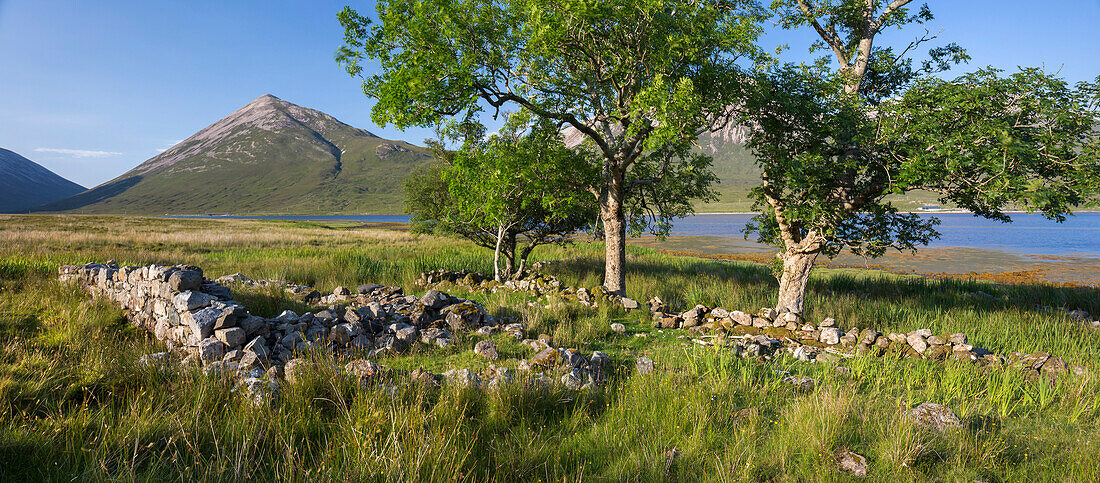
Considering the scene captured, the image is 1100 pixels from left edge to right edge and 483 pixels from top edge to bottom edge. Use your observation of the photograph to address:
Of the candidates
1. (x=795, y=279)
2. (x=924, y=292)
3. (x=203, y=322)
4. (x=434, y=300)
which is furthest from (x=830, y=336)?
(x=203, y=322)

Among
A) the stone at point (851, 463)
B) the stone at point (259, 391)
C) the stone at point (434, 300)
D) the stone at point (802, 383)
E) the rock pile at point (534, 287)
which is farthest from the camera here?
the rock pile at point (534, 287)

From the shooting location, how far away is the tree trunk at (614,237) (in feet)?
44.0

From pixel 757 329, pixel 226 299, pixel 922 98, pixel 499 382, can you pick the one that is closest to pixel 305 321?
pixel 226 299

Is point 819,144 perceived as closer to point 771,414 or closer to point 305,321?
point 771,414

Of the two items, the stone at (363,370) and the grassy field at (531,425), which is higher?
the stone at (363,370)

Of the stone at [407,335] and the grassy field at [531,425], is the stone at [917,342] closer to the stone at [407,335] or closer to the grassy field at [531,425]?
the grassy field at [531,425]

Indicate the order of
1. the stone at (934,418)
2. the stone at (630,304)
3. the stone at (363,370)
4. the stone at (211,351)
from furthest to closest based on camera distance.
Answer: the stone at (630,304), the stone at (211,351), the stone at (363,370), the stone at (934,418)

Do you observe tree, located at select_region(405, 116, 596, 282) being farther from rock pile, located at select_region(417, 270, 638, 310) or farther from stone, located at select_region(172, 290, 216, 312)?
stone, located at select_region(172, 290, 216, 312)

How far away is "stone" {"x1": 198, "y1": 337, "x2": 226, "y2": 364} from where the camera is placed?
255 inches

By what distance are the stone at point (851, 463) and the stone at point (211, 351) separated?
8167 mm

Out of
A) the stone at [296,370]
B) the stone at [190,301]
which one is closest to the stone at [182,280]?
the stone at [190,301]

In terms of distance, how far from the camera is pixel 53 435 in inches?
150

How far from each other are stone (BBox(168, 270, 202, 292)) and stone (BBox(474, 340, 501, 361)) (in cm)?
601

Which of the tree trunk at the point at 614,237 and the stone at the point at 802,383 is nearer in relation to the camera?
the stone at the point at 802,383
